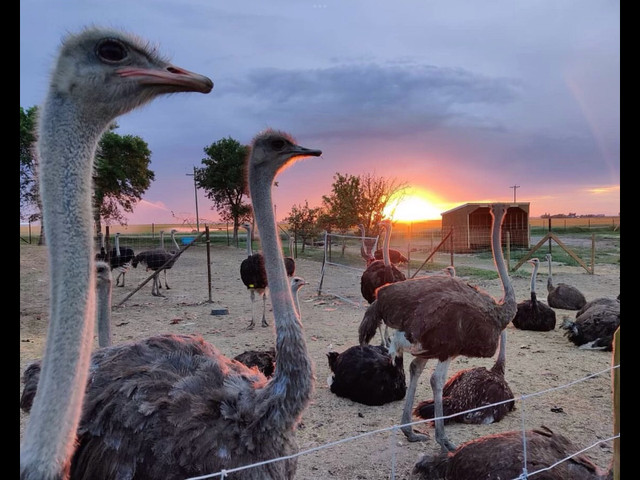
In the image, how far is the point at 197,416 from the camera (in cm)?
219

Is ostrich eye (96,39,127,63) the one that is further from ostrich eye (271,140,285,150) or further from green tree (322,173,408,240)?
green tree (322,173,408,240)

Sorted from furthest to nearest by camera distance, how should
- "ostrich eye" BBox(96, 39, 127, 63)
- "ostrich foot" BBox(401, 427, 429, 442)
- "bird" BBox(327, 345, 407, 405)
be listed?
"bird" BBox(327, 345, 407, 405) < "ostrich foot" BBox(401, 427, 429, 442) < "ostrich eye" BBox(96, 39, 127, 63)

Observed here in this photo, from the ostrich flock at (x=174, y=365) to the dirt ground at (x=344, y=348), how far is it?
0.34 meters

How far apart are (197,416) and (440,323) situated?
7.33ft

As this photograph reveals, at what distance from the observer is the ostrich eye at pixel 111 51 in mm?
1502

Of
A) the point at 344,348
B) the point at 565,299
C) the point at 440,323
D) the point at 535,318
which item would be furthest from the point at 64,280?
the point at 565,299

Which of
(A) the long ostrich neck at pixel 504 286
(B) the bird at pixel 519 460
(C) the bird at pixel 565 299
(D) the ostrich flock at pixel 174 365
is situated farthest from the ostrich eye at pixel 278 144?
(C) the bird at pixel 565 299

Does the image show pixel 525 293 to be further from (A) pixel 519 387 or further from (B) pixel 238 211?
(B) pixel 238 211

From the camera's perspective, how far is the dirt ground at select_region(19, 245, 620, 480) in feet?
12.4

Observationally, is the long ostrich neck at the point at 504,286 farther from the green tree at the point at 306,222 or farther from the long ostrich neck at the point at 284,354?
the green tree at the point at 306,222

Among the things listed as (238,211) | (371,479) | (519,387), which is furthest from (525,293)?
(238,211)

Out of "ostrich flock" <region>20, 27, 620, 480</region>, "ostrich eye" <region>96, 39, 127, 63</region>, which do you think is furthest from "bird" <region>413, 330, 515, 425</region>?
"ostrich eye" <region>96, 39, 127, 63</region>

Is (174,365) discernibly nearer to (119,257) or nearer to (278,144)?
(278,144)

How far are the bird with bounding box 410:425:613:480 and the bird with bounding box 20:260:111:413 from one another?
2.31 meters
